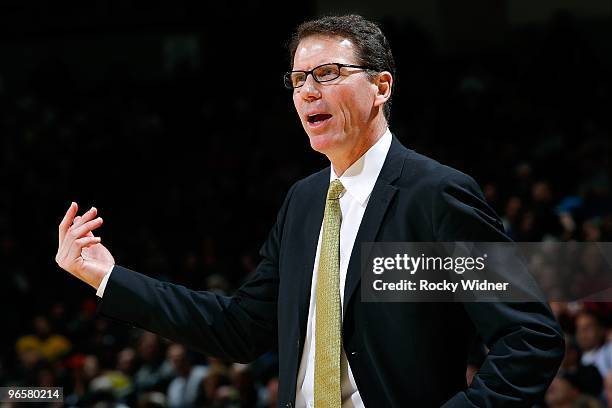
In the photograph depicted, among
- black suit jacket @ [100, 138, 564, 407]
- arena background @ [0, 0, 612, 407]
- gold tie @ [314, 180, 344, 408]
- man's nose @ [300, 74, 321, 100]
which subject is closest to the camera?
black suit jacket @ [100, 138, 564, 407]

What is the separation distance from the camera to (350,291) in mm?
2029

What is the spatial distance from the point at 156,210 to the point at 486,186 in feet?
12.2

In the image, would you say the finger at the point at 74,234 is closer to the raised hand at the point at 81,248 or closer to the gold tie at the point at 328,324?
the raised hand at the point at 81,248

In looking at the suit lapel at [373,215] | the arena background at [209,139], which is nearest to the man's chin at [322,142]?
the suit lapel at [373,215]

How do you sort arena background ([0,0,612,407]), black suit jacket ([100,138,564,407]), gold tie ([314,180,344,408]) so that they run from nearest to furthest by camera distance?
black suit jacket ([100,138,564,407])
gold tie ([314,180,344,408])
arena background ([0,0,612,407])

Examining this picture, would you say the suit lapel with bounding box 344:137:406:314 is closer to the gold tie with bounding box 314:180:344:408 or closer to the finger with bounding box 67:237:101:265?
the gold tie with bounding box 314:180:344:408

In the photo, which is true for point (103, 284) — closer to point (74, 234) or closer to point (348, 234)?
point (74, 234)

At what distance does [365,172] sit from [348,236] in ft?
0.49

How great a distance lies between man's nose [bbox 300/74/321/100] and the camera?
213 cm

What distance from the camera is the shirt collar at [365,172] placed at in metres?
2.14

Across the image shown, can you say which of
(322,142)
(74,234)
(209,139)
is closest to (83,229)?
(74,234)

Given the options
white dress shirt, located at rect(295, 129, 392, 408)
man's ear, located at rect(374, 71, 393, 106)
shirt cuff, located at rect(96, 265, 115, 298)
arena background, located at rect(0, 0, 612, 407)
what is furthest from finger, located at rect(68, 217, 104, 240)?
arena background, located at rect(0, 0, 612, 407)

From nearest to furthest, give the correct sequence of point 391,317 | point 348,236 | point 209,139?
1. point 391,317
2. point 348,236
3. point 209,139

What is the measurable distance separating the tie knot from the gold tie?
70mm
